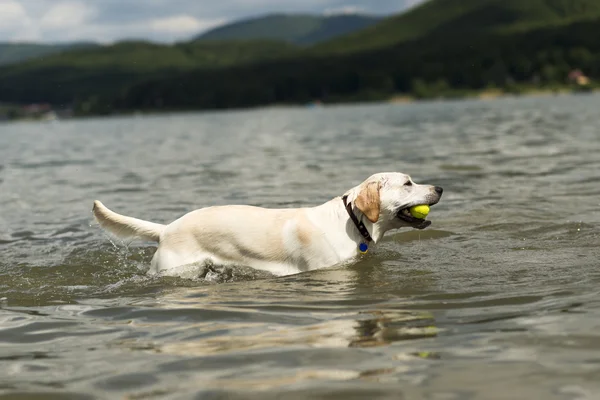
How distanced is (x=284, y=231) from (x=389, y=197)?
1172mm

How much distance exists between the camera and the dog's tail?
27.7 ft

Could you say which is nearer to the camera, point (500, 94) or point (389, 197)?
point (389, 197)

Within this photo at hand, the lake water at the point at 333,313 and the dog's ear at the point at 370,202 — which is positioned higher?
the dog's ear at the point at 370,202

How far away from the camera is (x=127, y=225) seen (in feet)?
27.8

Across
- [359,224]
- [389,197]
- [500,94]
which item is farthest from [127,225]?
[500,94]

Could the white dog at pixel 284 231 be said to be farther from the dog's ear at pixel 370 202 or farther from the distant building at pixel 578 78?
the distant building at pixel 578 78

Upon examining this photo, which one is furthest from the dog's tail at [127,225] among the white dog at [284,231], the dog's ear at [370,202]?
the dog's ear at [370,202]

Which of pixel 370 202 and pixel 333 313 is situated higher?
pixel 370 202

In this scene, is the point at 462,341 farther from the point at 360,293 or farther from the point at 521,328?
the point at 360,293

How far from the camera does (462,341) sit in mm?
5461

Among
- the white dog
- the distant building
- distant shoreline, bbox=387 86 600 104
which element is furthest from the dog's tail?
the distant building

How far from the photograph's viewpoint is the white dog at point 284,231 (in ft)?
26.8

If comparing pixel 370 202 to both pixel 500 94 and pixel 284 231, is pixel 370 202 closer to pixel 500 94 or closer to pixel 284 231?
pixel 284 231

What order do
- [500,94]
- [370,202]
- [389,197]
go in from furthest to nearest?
[500,94], [389,197], [370,202]
